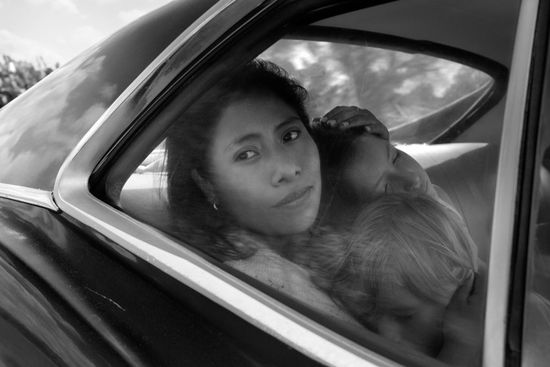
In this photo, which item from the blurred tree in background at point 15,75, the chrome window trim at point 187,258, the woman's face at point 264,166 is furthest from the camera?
the blurred tree in background at point 15,75

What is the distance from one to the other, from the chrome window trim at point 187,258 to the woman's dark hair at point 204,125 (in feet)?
0.30

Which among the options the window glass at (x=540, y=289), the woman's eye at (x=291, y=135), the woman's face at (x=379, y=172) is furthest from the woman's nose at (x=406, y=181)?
the window glass at (x=540, y=289)

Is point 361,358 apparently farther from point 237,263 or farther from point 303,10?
point 303,10

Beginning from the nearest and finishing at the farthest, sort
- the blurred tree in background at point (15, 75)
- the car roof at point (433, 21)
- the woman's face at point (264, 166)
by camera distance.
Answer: the car roof at point (433, 21), the woman's face at point (264, 166), the blurred tree in background at point (15, 75)

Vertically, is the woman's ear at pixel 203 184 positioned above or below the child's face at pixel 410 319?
above

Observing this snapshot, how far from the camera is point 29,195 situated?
63.4 inches

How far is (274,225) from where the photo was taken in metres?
1.33

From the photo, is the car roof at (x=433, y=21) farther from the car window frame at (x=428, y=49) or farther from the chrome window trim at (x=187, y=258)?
the chrome window trim at (x=187, y=258)

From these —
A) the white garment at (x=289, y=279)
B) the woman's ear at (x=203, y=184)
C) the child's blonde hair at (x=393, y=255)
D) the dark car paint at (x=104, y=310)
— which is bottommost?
the dark car paint at (x=104, y=310)

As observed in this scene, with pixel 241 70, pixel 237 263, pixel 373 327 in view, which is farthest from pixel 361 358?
pixel 241 70

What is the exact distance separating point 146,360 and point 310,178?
18.7 inches

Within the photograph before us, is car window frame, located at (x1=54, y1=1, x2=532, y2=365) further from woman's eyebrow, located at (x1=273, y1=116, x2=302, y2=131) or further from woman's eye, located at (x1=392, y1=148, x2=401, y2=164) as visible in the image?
woman's eye, located at (x1=392, y1=148, x2=401, y2=164)

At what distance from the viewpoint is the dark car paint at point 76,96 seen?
60.3 inches

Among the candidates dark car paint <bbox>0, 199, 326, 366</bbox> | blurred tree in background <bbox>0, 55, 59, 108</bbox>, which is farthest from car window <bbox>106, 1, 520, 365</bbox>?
blurred tree in background <bbox>0, 55, 59, 108</bbox>
